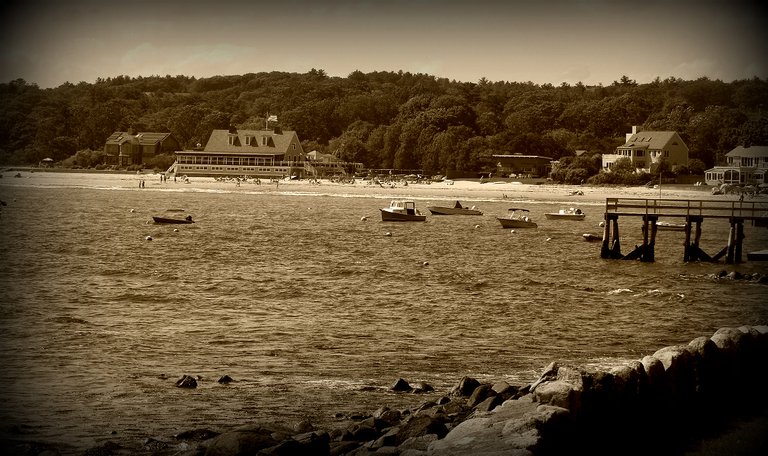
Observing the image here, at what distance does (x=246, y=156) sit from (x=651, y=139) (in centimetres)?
6083

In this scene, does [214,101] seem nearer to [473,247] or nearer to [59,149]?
[59,149]

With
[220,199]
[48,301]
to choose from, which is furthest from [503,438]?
[220,199]

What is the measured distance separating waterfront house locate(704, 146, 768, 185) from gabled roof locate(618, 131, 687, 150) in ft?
36.1

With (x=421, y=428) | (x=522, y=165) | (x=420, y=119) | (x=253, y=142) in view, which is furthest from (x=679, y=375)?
(x=253, y=142)

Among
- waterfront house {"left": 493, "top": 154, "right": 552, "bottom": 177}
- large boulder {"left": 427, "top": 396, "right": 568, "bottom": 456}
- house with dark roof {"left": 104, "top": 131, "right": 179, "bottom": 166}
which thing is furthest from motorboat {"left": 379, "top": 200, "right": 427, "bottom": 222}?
house with dark roof {"left": 104, "top": 131, "right": 179, "bottom": 166}

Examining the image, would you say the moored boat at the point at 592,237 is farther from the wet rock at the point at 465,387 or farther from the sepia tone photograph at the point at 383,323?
the wet rock at the point at 465,387

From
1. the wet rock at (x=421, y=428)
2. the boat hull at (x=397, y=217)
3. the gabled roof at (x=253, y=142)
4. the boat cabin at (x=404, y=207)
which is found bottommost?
the wet rock at (x=421, y=428)

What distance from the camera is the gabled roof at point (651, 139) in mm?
111438

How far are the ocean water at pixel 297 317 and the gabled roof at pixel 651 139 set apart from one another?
189ft

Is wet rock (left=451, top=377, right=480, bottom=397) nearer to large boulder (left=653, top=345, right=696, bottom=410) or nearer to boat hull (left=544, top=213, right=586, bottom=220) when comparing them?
large boulder (left=653, top=345, right=696, bottom=410)

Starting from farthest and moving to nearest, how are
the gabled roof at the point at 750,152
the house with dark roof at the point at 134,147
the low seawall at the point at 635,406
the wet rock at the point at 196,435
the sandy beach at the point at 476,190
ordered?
the house with dark roof at the point at 134,147
the gabled roof at the point at 750,152
the sandy beach at the point at 476,190
the wet rock at the point at 196,435
the low seawall at the point at 635,406

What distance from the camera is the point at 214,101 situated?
18575 cm

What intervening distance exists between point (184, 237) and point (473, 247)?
55.1 ft

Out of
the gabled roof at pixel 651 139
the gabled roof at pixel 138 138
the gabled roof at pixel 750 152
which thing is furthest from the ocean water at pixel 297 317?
the gabled roof at pixel 138 138
